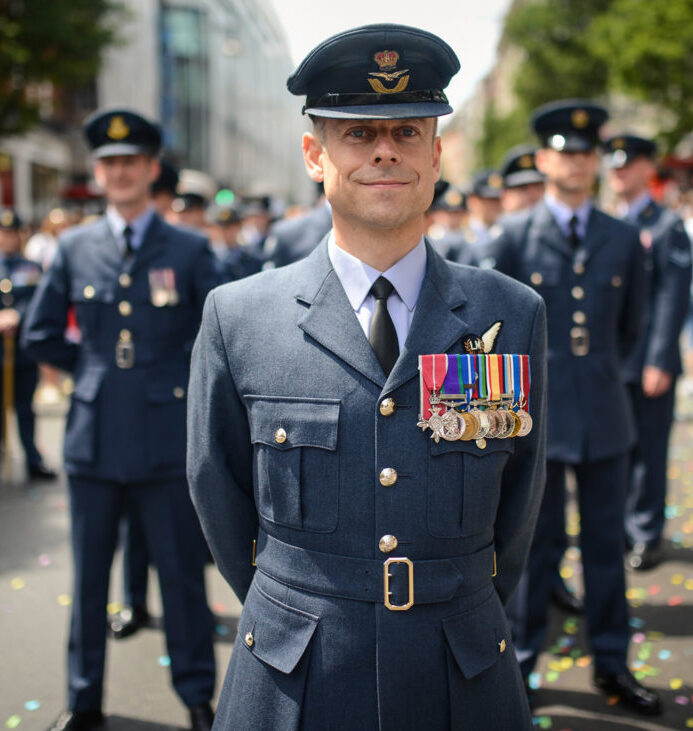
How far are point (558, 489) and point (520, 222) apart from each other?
3.97 feet

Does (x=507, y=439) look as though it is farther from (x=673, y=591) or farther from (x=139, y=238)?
(x=673, y=591)

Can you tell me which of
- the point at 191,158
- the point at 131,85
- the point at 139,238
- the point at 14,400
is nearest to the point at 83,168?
the point at 131,85

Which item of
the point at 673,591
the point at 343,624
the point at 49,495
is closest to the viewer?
the point at 343,624

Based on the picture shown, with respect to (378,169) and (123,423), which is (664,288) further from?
(378,169)

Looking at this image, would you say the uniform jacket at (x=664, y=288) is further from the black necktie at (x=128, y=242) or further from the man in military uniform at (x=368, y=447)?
the man in military uniform at (x=368, y=447)

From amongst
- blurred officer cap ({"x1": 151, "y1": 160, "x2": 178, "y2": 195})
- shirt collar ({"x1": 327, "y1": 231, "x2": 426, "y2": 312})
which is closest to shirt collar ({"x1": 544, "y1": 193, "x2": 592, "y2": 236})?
shirt collar ({"x1": 327, "y1": 231, "x2": 426, "y2": 312})

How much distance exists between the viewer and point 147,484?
3633 mm

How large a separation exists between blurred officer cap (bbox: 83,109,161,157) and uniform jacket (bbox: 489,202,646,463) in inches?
66.6

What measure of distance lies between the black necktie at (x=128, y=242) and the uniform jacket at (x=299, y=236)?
1.08m

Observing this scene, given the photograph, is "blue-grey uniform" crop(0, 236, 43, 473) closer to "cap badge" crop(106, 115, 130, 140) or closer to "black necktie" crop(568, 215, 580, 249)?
"cap badge" crop(106, 115, 130, 140)

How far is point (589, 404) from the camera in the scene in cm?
383

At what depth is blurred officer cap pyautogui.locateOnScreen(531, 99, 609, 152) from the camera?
4016 millimetres

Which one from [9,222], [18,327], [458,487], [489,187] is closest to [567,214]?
[458,487]

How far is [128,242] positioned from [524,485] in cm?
220
